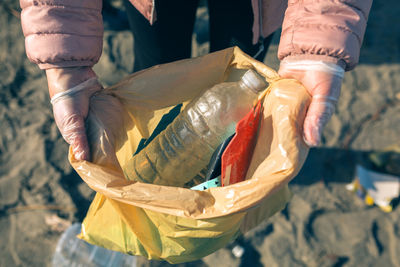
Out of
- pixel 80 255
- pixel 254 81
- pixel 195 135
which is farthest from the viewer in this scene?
pixel 80 255

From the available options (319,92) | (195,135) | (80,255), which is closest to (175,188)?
(195,135)

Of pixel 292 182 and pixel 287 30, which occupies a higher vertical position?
pixel 287 30

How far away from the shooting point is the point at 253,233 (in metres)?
1.63

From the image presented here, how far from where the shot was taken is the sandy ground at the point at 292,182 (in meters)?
1.60

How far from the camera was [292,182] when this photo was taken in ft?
5.87

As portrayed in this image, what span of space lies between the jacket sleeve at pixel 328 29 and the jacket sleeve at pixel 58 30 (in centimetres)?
55

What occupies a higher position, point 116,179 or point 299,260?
point 116,179

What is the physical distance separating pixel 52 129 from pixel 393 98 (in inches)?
87.6

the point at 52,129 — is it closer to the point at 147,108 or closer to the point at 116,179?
the point at 147,108

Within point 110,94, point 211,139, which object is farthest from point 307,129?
point 110,94

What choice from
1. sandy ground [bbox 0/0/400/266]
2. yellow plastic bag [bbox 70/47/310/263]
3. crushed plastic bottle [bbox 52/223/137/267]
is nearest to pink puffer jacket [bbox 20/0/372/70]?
yellow plastic bag [bbox 70/47/310/263]

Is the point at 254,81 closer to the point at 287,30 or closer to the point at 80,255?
the point at 287,30

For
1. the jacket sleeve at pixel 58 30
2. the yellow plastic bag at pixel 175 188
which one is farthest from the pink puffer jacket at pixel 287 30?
the yellow plastic bag at pixel 175 188

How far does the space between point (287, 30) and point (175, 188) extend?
525 millimetres
